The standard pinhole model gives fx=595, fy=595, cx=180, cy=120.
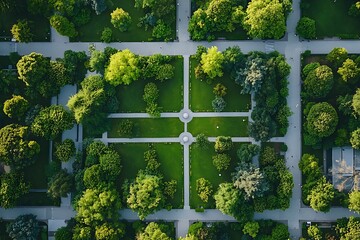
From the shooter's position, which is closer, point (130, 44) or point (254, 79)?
point (254, 79)

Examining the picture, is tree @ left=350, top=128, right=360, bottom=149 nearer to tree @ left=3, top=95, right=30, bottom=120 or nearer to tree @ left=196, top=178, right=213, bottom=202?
tree @ left=196, top=178, right=213, bottom=202

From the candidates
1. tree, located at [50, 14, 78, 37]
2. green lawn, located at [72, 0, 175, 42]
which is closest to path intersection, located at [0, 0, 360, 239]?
green lawn, located at [72, 0, 175, 42]

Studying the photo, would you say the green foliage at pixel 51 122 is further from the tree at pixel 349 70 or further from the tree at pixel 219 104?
the tree at pixel 349 70

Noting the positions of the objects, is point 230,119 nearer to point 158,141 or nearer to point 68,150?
point 158,141

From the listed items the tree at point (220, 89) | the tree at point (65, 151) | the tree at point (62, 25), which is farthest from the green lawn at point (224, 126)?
the tree at point (62, 25)

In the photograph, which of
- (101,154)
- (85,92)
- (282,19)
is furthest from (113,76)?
(282,19)

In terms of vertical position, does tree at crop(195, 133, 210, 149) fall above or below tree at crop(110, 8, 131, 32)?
below
